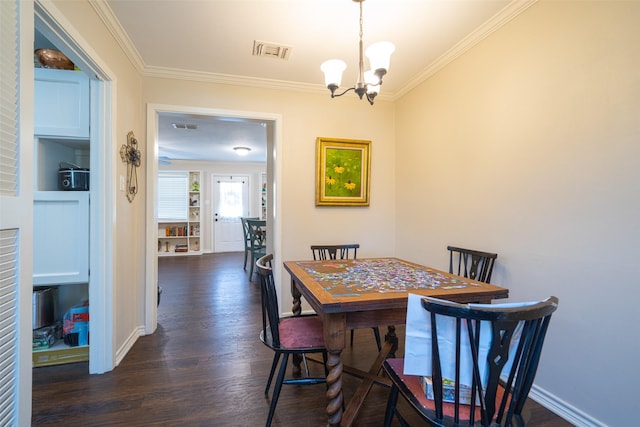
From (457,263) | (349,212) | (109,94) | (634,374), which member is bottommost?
(634,374)

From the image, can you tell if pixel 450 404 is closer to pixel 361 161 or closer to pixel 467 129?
pixel 467 129

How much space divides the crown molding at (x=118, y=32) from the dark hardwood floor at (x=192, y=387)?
2408 mm

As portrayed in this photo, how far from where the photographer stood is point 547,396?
1705 millimetres

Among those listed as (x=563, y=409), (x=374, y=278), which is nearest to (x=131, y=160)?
(x=374, y=278)

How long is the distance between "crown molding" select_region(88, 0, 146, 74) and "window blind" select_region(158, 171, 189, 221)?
5290mm

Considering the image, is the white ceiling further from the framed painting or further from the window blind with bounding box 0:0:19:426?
the window blind with bounding box 0:0:19:426

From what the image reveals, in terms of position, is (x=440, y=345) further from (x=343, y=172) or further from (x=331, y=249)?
(x=343, y=172)

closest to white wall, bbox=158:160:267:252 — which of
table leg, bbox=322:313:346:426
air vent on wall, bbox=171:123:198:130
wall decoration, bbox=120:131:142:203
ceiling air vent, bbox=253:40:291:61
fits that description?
air vent on wall, bbox=171:123:198:130

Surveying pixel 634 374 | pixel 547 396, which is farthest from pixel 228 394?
pixel 634 374

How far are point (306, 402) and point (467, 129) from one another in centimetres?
230

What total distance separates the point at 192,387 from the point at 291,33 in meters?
2.60

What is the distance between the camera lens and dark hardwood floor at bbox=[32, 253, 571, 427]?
160 centimetres

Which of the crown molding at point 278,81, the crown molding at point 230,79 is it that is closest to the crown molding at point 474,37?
the crown molding at point 278,81

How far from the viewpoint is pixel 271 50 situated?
2.42 m
